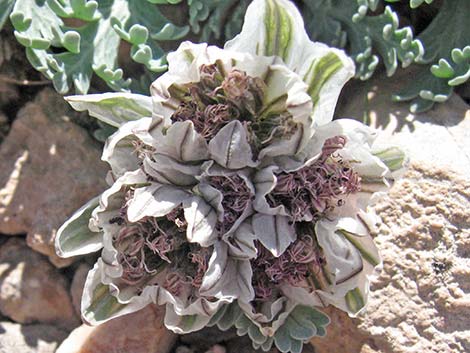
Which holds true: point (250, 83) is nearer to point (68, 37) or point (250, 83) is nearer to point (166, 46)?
point (68, 37)

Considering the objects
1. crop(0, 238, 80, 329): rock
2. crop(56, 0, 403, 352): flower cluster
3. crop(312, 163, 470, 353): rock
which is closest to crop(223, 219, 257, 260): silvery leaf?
crop(56, 0, 403, 352): flower cluster

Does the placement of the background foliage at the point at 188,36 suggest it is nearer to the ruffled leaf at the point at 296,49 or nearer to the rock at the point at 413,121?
the rock at the point at 413,121

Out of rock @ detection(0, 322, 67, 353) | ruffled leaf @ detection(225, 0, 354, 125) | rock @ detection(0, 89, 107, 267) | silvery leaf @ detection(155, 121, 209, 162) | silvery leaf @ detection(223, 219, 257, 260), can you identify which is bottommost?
rock @ detection(0, 322, 67, 353)

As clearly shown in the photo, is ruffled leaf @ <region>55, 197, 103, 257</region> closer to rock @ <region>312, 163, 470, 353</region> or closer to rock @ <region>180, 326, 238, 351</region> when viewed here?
rock @ <region>180, 326, 238, 351</region>

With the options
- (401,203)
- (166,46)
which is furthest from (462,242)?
(166,46)

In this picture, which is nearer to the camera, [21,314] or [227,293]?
[227,293]

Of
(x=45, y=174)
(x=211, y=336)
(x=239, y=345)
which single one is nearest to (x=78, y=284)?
(x=45, y=174)

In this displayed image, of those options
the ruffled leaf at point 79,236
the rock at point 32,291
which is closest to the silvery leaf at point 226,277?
the ruffled leaf at point 79,236
